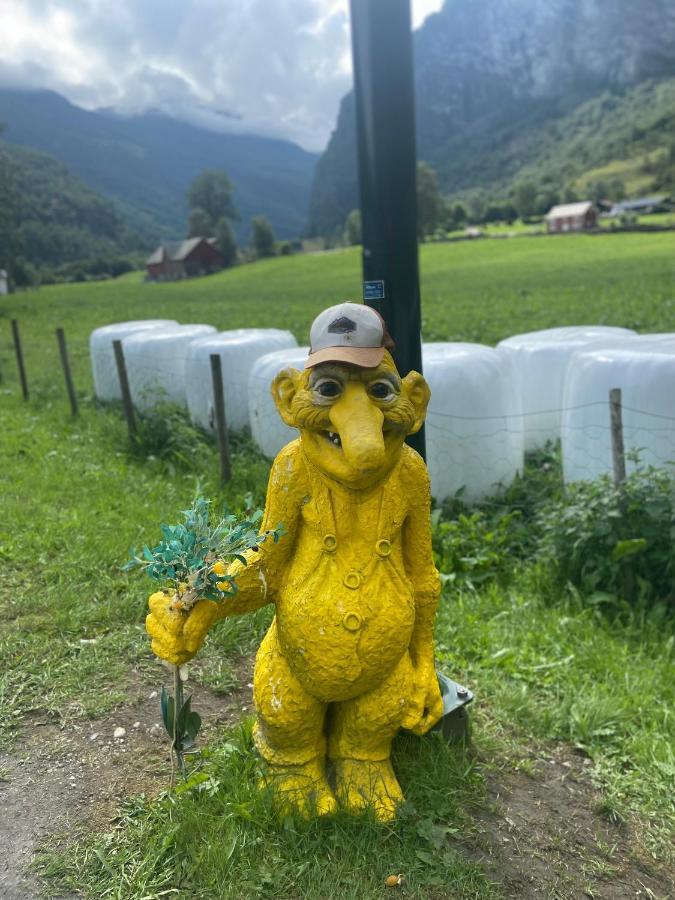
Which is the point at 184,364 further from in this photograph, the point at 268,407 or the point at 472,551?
the point at 472,551

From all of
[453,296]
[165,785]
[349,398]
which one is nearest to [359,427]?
[349,398]

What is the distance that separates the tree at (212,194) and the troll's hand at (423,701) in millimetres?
86292

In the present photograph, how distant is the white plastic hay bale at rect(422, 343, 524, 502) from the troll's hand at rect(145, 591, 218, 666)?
3.43 m

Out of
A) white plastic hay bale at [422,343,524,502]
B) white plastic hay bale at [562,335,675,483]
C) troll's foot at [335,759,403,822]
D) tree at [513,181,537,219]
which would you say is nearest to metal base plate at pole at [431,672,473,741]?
troll's foot at [335,759,403,822]

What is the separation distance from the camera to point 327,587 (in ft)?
7.55

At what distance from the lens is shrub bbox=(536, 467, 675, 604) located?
4109mm

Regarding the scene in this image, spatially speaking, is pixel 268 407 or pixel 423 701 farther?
pixel 268 407

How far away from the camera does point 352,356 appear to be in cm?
211

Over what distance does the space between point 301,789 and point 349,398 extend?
1.39m

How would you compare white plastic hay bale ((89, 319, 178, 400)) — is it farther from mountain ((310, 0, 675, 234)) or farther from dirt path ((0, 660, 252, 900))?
mountain ((310, 0, 675, 234))

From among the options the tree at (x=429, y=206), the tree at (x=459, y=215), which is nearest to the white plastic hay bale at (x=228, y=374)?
the tree at (x=429, y=206)

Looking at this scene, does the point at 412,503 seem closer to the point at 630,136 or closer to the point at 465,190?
the point at 630,136

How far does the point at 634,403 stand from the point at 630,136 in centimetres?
10503

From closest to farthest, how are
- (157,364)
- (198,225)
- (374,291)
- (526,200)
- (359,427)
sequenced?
(359,427) → (374,291) → (157,364) → (526,200) → (198,225)
